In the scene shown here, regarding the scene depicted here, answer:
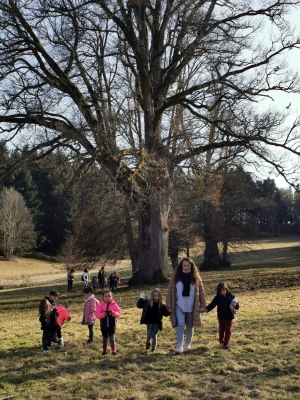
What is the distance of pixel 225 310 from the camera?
27.9ft

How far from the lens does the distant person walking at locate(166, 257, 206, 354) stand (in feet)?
27.1

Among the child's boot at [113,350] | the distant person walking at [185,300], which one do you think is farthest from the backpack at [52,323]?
the distant person walking at [185,300]

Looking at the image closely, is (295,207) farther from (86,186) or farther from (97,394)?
(97,394)

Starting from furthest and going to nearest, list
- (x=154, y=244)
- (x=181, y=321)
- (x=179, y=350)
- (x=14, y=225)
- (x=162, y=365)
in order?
(x=14, y=225), (x=154, y=244), (x=181, y=321), (x=179, y=350), (x=162, y=365)

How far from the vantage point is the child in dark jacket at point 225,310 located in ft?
27.8

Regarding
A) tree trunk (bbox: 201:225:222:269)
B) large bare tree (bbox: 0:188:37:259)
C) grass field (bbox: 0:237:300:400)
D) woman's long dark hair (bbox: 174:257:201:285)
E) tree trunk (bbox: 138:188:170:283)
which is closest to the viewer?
grass field (bbox: 0:237:300:400)

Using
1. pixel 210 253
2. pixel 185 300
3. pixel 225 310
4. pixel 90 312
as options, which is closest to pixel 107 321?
pixel 90 312

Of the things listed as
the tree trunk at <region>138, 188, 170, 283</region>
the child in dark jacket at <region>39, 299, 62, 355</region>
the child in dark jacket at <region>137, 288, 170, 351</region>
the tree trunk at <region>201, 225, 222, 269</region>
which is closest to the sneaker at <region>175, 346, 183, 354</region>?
the child in dark jacket at <region>137, 288, 170, 351</region>

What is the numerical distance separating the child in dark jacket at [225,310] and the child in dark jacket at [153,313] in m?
0.88

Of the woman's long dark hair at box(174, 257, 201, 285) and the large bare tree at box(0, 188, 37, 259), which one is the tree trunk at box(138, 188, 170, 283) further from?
the large bare tree at box(0, 188, 37, 259)

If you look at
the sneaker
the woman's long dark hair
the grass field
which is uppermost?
the woman's long dark hair

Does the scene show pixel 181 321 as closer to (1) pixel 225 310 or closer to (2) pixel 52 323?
(1) pixel 225 310

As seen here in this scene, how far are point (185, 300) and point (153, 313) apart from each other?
70 cm

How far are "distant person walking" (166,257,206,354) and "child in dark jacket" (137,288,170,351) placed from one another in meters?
0.28
